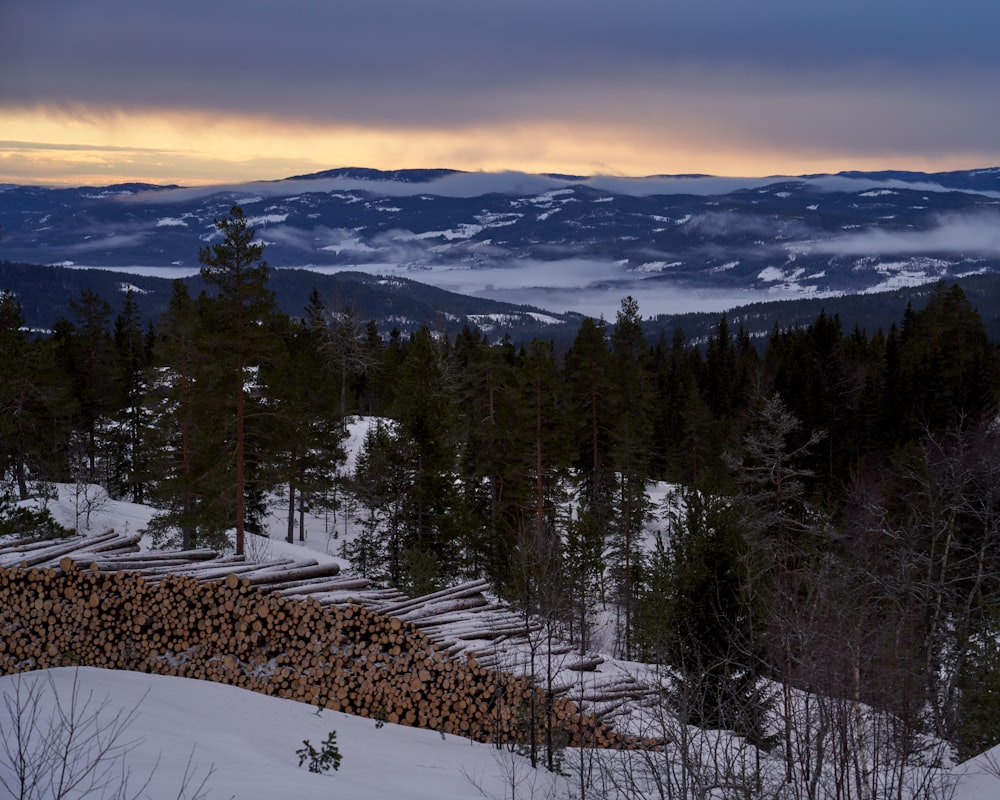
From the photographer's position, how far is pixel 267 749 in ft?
39.7

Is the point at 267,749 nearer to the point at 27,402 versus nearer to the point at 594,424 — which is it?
the point at 27,402

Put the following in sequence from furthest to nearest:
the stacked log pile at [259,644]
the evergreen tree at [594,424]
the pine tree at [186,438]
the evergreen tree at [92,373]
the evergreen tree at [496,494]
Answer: the evergreen tree at [92,373] < the evergreen tree at [594,424] < the evergreen tree at [496,494] < the pine tree at [186,438] < the stacked log pile at [259,644]

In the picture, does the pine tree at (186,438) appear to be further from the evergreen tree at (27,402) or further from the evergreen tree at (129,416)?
the evergreen tree at (129,416)

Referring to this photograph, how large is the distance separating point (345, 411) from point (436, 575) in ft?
98.2

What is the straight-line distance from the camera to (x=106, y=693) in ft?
41.1

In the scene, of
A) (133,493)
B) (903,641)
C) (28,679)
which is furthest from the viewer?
(133,493)

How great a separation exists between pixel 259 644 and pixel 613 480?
3053 cm

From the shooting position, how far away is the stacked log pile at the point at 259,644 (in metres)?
15.4

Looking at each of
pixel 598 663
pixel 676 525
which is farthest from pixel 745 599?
pixel 676 525

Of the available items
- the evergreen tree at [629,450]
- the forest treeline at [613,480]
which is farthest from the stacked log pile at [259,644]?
the evergreen tree at [629,450]

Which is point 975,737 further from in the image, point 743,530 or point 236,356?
point 236,356

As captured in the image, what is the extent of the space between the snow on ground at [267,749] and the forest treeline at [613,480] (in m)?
3.26

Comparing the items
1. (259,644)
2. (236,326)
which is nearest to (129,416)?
(236,326)

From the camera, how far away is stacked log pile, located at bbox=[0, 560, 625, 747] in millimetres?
15367
